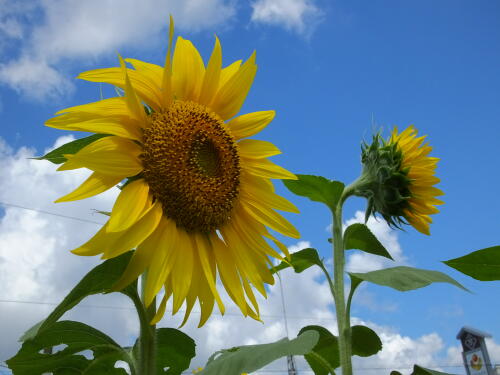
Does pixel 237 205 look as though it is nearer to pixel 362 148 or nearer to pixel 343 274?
pixel 343 274

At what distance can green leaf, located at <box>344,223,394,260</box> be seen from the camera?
2559mm

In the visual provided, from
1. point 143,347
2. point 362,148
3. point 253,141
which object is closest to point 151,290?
point 143,347

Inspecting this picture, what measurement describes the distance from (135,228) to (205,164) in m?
0.41

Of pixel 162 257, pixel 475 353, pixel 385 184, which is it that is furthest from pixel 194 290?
pixel 475 353

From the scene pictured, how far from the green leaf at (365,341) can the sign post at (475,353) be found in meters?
26.7

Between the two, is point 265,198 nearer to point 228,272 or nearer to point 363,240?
point 228,272

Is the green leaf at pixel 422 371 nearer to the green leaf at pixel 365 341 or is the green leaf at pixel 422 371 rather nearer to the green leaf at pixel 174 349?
the green leaf at pixel 365 341

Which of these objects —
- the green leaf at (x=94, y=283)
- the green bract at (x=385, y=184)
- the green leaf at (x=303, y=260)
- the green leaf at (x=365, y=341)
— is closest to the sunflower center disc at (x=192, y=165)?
the green leaf at (x=94, y=283)

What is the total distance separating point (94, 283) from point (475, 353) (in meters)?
30.8

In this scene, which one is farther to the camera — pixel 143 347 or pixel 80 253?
pixel 143 347

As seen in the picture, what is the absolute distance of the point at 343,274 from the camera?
2561 mm

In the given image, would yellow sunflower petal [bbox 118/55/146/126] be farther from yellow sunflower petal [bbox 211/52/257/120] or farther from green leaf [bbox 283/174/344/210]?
green leaf [bbox 283/174/344/210]

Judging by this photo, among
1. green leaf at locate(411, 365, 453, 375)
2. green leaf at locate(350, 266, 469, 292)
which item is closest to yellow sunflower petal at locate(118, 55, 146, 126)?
green leaf at locate(350, 266, 469, 292)

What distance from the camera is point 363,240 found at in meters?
2.61
